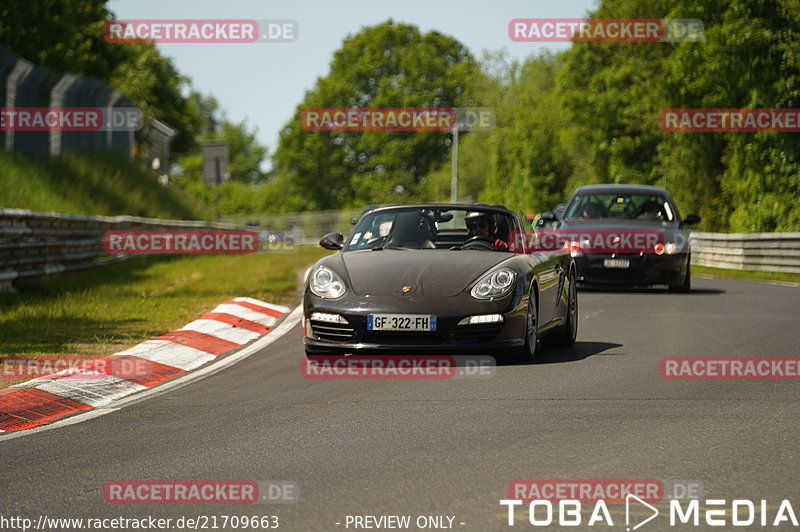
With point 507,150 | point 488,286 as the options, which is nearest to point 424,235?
point 488,286

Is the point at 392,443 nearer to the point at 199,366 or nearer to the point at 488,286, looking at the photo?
the point at 488,286

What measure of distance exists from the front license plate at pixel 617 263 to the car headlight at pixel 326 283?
921 centimetres

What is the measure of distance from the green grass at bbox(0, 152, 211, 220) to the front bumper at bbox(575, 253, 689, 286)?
1001cm

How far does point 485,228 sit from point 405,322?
1.88 meters

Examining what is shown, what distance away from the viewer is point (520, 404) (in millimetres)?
8117

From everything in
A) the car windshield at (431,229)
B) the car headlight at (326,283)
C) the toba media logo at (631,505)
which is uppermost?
the car windshield at (431,229)

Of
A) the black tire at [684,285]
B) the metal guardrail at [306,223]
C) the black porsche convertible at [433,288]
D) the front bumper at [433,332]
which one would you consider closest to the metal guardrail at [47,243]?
the black porsche convertible at [433,288]

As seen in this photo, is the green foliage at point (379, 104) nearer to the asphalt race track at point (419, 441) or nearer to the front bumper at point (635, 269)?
the front bumper at point (635, 269)

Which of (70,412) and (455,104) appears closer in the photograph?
(70,412)

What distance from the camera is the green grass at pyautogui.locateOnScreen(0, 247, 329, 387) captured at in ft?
39.4

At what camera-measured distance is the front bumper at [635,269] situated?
61.6ft

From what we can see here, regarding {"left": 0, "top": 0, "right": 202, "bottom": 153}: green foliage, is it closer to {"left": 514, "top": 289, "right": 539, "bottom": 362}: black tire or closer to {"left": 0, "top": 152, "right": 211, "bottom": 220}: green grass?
{"left": 0, "top": 152, "right": 211, "bottom": 220}: green grass

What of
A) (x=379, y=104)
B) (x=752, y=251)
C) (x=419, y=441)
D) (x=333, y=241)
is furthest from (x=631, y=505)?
(x=379, y=104)

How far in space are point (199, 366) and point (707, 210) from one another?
36.3 metres
